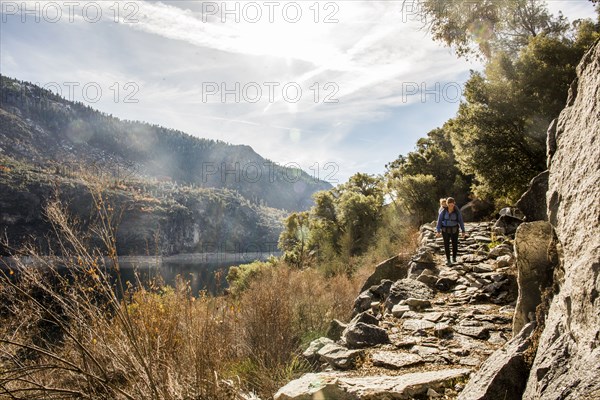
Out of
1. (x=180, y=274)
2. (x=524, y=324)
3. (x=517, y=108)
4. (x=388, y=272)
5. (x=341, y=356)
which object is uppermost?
(x=517, y=108)

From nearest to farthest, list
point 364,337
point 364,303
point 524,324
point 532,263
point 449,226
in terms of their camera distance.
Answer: point 532,263
point 524,324
point 364,337
point 364,303
point 449,226

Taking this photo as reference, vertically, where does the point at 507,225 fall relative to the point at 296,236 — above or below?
above

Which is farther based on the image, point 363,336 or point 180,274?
point 363,336

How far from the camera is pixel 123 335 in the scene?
375 cm

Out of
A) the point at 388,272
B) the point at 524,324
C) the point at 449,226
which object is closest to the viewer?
the point at 524,324

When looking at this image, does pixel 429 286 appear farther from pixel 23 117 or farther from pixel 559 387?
pixel 23 117

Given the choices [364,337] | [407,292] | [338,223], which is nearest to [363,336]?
[364,337]

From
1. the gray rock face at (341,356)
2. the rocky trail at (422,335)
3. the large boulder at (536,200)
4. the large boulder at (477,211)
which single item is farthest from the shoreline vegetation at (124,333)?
the large boulder at (477,211)

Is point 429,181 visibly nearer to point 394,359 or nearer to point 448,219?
point 448,219

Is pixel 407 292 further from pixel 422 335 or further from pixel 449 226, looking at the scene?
pixel 449 226

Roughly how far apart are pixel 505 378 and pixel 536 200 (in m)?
5.94

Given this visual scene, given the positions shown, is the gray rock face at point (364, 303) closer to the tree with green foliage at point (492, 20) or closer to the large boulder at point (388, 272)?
the large boulder at point (388, 272)

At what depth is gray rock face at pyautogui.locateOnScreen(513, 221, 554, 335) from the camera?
3.49m

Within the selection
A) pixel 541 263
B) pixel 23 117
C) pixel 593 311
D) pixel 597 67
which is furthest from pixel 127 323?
pixel 23 117
